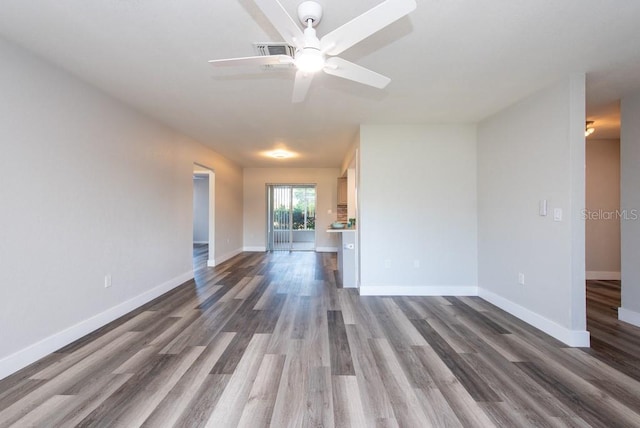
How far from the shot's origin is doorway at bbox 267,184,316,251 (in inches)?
328

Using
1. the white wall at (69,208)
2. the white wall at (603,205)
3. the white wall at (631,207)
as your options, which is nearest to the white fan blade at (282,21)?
the white wall at (69,208)

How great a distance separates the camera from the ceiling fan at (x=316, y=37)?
1317mm

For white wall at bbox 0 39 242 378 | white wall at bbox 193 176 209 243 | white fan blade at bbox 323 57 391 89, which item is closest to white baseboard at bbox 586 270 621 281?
white fan blade at bbox 323 57 391 89

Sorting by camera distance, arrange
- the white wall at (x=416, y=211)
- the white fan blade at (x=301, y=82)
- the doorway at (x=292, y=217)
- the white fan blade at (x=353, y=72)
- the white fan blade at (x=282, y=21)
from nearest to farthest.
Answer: the white fan blade at (x=282, y=21) → the white fan blade at (x=353, y=72) → the white fan blade at (x=301, y=82) → the white wall at (x=416, y=211) → the doorway at (x=292, y=217)

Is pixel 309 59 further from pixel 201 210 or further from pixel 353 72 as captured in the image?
pixel 201 210

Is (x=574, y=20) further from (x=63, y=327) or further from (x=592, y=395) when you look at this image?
(x=63, y=327)

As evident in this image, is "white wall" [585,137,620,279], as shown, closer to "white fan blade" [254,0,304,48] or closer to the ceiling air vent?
the ceiling air vent

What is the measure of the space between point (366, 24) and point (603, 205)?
569 cm

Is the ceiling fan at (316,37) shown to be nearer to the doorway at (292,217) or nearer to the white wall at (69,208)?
the white wall at (69,208)

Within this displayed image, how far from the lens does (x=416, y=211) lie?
12.9ft

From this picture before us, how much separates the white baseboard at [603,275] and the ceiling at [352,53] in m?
2.75

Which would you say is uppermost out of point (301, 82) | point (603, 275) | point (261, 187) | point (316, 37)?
point (316, 37)

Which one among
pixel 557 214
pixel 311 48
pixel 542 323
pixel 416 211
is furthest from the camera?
pixel 416 211

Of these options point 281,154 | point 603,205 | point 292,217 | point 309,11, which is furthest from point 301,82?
point 292,217
